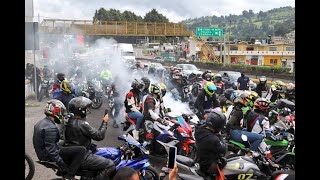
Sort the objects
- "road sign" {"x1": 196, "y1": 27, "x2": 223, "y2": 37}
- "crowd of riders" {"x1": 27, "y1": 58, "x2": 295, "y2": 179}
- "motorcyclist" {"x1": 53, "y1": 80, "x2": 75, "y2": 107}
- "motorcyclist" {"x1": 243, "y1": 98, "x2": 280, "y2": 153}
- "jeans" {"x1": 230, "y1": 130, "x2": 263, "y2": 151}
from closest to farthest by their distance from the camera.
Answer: "crowd of riders" {"x1": 27, "y1": 58, "x2": 295, "y2": 179} → "jeans" {"x1": 230, "y1": 130, "x2": 263, "y2": 151} → "motorcyclist" {"x1": 243, "y1": 98, "x2": 280, "y2": 153} → "motorcyclist" {"x1": 53, "y1": 80, "x2": 75, "y2": 107} → "road sign" {"x1": 196, "y1": 27, "x2": 223, "y2": 37}

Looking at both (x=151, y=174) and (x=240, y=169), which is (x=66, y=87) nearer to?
(x=151, y=174)

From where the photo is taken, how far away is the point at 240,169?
532 cm

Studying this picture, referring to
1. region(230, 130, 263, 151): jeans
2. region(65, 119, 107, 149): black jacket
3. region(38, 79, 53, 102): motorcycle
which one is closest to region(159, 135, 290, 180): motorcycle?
region(230, 130, 263, 151): jeans

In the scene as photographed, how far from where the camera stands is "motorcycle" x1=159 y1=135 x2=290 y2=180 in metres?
5.26

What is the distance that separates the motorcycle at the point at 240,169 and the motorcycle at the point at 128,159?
1.93 ft

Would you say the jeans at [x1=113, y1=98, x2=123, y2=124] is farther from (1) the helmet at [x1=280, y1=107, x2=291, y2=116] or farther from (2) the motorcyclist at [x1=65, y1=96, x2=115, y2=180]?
(2) the motorcyclist at [x1=65, y1=96, x2=115, y2=180]

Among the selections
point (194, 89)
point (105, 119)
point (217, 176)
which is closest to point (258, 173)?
point (217, 176)

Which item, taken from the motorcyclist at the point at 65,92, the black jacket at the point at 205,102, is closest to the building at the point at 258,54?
the black jacket at the point at 205,102

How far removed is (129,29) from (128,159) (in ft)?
107

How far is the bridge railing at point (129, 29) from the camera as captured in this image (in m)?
31.3

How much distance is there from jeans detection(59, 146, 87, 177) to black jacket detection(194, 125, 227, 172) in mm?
1564
